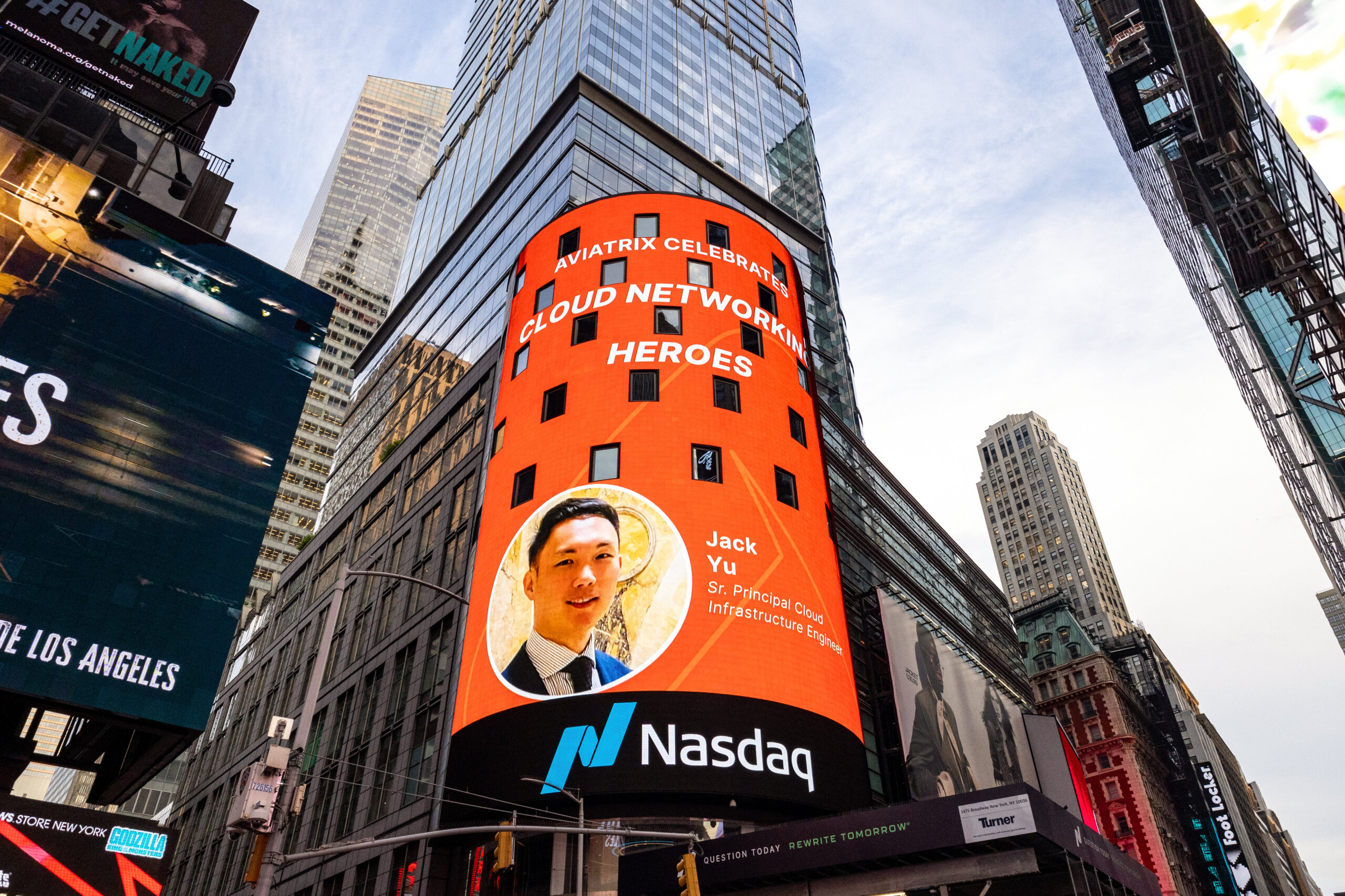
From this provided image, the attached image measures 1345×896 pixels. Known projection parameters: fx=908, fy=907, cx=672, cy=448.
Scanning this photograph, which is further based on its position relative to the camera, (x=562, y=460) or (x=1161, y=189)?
(x=1161, y=189)

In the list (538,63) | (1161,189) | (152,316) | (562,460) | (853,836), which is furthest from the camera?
(1161,189)

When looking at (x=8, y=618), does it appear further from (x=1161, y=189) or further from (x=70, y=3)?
(x=1161, y=189)

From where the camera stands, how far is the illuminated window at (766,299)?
4600cm

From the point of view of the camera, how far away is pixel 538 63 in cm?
7906

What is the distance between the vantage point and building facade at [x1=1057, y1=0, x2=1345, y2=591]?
3922 cm

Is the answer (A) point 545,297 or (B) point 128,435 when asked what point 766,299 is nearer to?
(A) point 545,297

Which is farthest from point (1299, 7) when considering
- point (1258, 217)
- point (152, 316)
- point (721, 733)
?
point (152, 316)

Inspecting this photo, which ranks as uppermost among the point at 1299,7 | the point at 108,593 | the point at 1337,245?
the point at 1337,245

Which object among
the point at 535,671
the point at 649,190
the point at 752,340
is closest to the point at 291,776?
the point at 535,671

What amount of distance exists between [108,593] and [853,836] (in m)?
25.0

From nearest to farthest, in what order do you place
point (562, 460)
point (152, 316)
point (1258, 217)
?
point (152, 316) < point (562, 460) < point (1258, 217)

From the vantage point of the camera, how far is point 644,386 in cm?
4003

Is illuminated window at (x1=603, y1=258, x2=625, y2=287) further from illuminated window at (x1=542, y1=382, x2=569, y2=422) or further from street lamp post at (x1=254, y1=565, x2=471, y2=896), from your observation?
street lamp post at (x1=254, y1=565, x2=471, y2=896)

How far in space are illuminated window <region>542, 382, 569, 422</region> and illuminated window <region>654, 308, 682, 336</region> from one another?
5.06 m
